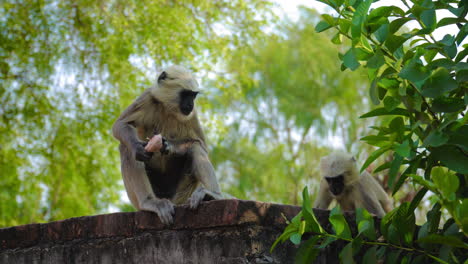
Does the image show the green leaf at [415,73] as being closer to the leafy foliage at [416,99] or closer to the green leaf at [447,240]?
the leafy foliage at [416,99]

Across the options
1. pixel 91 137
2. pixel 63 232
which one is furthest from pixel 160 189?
pixel 91 137

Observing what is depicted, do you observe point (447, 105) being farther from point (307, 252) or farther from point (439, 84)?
point (307, 252)

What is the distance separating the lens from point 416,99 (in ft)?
8.64

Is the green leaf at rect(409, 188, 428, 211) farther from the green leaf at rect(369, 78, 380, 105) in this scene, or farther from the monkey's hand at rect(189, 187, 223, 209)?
the monkey's hand at rect(189, 187, 223, 209)

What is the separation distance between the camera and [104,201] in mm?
12172

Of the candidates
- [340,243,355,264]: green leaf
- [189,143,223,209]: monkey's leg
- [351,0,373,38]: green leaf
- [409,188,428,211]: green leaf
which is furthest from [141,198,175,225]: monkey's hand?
[351,0,373,38]: green leaf

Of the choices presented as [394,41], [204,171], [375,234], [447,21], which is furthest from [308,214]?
[204,171]

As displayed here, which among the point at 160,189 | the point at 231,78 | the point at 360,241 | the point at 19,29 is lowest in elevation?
the point at 360,241

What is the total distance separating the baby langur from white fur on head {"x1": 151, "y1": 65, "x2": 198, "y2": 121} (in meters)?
1.82

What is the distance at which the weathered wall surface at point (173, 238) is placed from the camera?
2.90 meters

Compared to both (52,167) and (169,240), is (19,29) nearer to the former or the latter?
(52,167)

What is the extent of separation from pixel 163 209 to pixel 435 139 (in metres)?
1.37

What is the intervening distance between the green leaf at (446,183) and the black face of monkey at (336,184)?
11.2 feet

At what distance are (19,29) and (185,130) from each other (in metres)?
6.42
